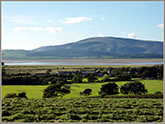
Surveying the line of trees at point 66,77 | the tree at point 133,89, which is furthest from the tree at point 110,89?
the line of trees at point 66,77

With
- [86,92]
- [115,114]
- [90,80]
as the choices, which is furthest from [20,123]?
[90,80]

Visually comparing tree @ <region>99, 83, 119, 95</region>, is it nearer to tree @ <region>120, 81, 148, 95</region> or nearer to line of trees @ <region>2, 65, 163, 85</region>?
tree @ <region>120, 81, 148, 95</region>

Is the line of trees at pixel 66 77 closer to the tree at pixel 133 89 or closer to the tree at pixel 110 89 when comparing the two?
the tree at pixel 110 89

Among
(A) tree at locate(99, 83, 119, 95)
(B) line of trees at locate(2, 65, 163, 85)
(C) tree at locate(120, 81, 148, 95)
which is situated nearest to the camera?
(A) tree at locate(99, 83, 119, 95)

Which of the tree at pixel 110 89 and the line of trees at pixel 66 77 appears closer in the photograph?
the tree at pixel 110 89

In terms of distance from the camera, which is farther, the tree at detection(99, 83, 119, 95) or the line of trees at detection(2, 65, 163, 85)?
the line of trees at detection(2, 65, 163, 85)

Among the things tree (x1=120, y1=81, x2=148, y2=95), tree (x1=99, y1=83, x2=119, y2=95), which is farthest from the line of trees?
tree (x1=120, y1=81, x2=148, y2=95)

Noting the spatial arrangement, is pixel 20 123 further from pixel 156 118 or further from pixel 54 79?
pixel 54 79

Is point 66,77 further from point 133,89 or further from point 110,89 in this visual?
point 133,89

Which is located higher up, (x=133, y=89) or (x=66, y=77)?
(x=66, y=77)

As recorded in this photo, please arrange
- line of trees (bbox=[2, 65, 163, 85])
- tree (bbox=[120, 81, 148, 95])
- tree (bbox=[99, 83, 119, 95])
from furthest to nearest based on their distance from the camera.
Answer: line of trees (bbox=[2, 65, 163, 85]), tree (bbox=[120, 81, 148, 95]), tree (bbox=[99, 83, 119, 95])

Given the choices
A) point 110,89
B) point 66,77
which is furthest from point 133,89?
point 66,77

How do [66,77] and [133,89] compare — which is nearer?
[133,89]
